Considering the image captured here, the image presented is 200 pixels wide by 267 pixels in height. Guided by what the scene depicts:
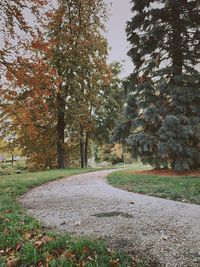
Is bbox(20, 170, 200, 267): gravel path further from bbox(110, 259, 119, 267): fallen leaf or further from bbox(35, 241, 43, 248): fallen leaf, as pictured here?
bbox(35, 241, 43, 248): fallen leaf

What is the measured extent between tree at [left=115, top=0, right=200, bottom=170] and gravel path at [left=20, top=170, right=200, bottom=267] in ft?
21.2

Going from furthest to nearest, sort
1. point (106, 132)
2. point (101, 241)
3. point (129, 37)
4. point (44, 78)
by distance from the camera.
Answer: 1. point (106, 132)
2. point (129, 37)
3. point (44, 78)
4. point (101, 241)

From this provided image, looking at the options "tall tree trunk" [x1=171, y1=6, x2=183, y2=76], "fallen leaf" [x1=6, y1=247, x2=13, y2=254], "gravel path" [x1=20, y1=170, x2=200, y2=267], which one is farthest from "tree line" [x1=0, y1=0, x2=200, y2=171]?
"fallen leaf" [x1=6, y1=247, x2=13, y2=254]

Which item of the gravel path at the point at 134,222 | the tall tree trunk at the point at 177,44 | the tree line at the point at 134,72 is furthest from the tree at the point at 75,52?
the gravel path at the point at 134,222

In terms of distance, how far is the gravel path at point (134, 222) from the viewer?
3520 millimetres

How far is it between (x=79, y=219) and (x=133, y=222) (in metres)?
1.00

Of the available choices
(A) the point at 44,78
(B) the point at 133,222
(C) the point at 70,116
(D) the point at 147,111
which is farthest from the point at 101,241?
(C) the point at 70,116

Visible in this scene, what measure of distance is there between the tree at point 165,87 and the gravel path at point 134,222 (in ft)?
21.2

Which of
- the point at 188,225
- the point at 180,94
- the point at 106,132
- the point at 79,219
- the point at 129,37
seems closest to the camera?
the point at 188,225

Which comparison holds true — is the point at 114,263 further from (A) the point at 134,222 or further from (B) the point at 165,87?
(B) the point at 165,87

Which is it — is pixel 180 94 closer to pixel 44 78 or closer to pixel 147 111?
pixel 147 111

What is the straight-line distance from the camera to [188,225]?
15.0 ft

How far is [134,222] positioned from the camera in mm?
4797

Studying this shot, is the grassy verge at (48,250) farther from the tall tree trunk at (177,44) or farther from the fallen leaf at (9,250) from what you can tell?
the tall tree trunk at (177,44)
